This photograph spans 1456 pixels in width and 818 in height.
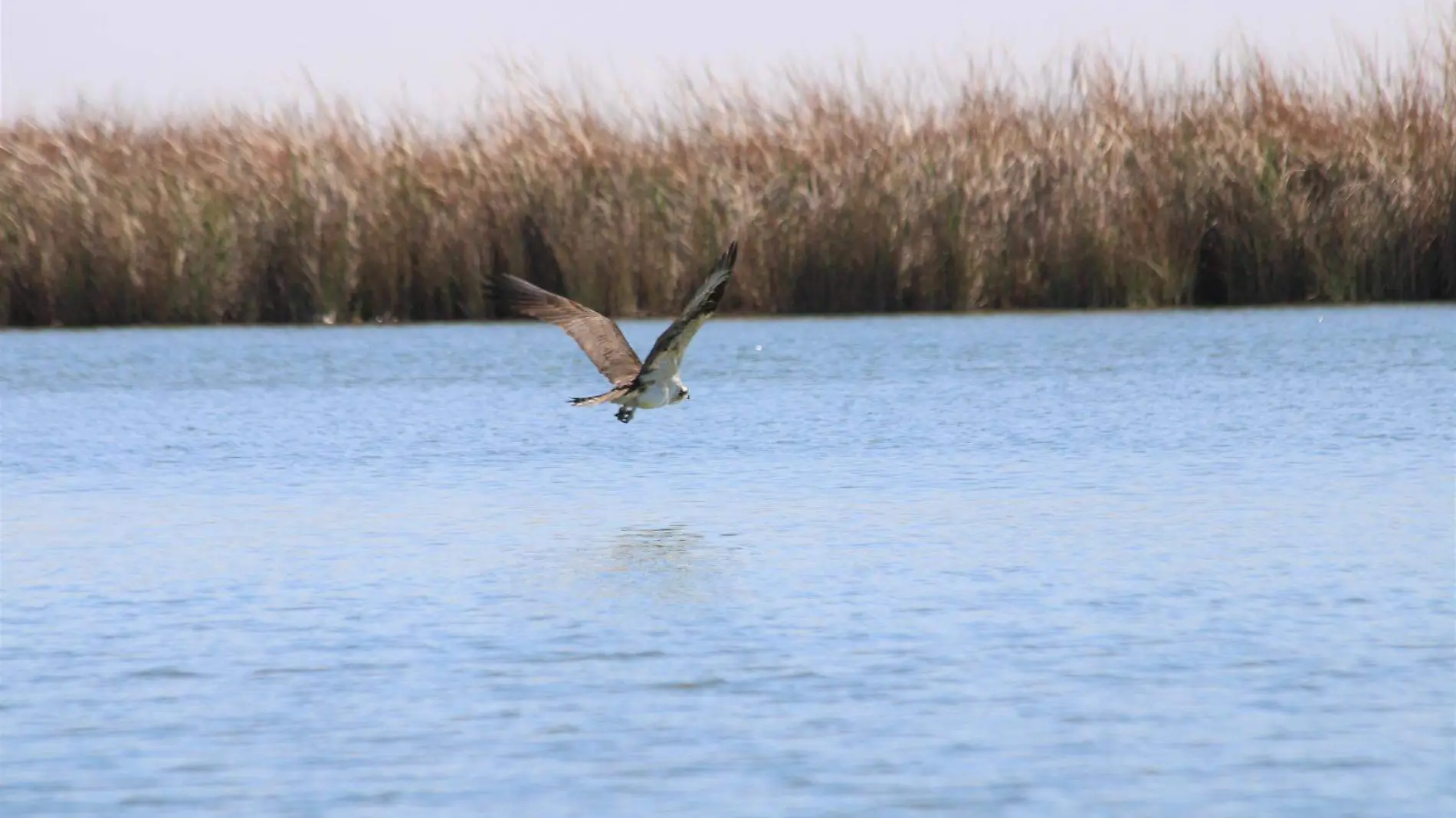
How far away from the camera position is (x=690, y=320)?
844 cm

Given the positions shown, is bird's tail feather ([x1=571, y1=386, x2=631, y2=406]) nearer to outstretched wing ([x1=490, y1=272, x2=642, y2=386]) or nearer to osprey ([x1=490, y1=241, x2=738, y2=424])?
osprey ([x1=490, y1=241, x2=738, y2=424])

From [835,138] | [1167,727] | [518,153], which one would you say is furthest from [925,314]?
[1167,727]

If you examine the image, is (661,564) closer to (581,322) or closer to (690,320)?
(690,320)

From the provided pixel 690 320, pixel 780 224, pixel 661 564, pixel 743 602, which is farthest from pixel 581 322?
pixel 780 224

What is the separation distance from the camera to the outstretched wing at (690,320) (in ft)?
26.5

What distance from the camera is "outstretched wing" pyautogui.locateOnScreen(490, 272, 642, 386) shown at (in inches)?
367

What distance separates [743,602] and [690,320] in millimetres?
1952

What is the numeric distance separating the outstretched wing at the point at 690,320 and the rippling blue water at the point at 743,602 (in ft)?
1.71

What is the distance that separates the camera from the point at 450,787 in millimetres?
4648

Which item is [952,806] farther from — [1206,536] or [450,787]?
[1206,536]

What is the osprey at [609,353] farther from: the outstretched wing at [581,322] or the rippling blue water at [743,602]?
the rippling blue water at [743,602]

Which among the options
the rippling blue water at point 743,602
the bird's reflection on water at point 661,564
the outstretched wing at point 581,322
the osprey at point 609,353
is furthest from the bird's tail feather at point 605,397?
the bird's reflection on water at point 661,564

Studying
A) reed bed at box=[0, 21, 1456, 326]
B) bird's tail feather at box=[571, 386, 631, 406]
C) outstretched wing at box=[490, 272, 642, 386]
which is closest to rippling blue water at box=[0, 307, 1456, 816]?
bird's tail feather at box=[571, 386, 631, 406]

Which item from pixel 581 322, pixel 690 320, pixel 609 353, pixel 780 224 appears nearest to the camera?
pixel 690 320
